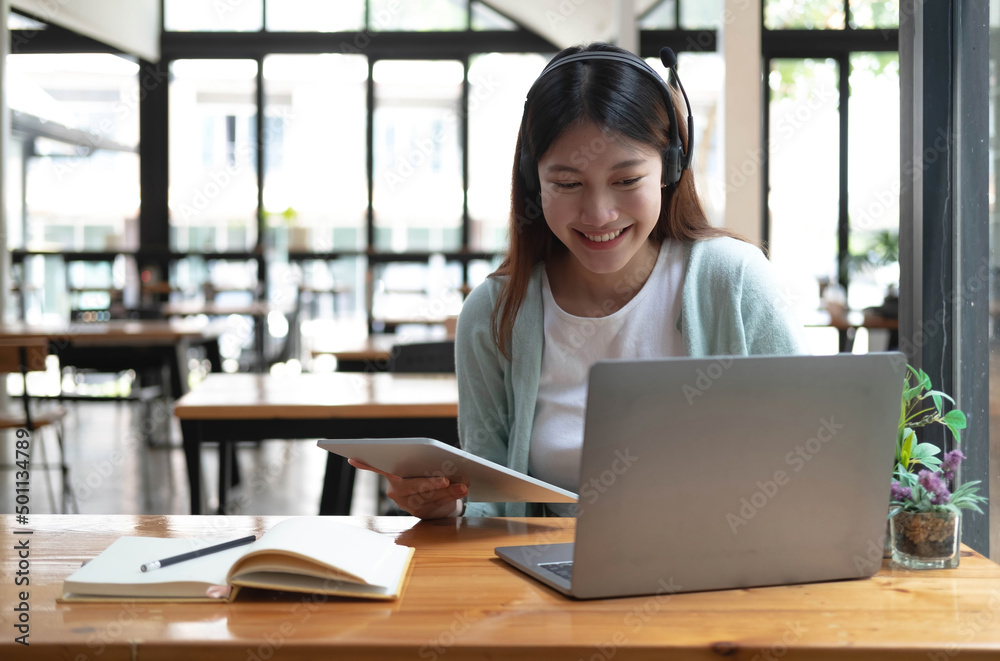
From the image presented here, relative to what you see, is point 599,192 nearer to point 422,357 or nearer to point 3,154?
point 422,357

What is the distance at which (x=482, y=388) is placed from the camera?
1.51 meters

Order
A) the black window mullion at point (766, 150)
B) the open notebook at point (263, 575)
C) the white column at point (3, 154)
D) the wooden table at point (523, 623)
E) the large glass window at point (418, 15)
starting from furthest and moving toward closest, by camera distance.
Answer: the large glass window at point (418, 15) → the black window mullion at point (766, 150) → the white column at point (3, 154) → the open notebook at point (263, 575) → the wooden table at point (523, 623)

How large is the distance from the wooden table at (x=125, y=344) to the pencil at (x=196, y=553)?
11.8 ft

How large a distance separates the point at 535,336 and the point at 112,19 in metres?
7.75

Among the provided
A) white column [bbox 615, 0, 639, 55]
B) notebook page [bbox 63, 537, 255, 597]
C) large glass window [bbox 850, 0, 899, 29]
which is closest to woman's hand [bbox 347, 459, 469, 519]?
notebook page [bbox 63, 537, 255, 597]

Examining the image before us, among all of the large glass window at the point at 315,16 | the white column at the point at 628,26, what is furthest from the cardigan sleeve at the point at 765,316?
the large glass window at the point at 315,16

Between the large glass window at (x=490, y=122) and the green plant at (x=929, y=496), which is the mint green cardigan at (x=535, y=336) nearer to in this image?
the green plant at (x=929, y=496)

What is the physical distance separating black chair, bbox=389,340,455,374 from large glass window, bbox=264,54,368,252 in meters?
6.03

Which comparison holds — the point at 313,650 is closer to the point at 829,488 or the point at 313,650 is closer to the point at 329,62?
the point at 829,488

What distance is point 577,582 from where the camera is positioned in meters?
0.88

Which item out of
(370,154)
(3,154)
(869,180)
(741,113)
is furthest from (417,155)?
(741,113)

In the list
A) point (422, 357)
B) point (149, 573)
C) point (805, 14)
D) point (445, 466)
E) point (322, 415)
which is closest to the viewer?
point (149, 573)

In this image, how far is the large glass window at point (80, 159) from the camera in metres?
8.18

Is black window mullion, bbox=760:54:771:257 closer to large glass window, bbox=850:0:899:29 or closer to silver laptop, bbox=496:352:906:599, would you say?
large glass window, bbox=850:0:899:29
